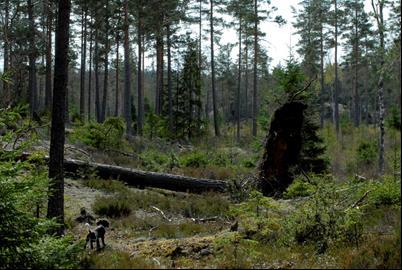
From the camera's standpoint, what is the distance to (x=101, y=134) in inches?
861

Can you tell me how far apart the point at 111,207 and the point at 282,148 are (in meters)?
5.23

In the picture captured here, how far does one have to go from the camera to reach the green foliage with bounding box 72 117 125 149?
21.7 metres

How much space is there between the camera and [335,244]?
718 cm

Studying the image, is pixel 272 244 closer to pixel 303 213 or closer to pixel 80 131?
pixel 303 213

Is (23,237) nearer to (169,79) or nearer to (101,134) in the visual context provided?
(101,134)

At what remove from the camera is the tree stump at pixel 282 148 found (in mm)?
13297

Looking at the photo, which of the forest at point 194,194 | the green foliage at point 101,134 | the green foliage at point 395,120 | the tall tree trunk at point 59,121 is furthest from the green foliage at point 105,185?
the green foliage at point 395,120

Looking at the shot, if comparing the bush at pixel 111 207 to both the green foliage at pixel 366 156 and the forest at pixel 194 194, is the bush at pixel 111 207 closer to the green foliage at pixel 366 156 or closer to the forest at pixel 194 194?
the forest at pixel 194 194

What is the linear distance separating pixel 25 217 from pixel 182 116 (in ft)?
98.5

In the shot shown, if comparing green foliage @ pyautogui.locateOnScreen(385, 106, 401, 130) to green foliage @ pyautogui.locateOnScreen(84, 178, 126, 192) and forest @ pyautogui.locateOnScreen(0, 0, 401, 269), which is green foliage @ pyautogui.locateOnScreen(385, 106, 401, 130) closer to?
forest @ pyautogui.locateOnScreen(0, 0, 401, 269)

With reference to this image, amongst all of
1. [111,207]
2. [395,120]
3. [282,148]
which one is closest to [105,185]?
[111,207]

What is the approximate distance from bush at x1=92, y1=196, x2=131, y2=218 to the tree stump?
13.3ft

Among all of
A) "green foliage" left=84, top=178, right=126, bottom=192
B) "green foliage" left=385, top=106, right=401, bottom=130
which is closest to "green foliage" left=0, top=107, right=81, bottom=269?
"green foliage" left=385, top=106, right=401, bottom=130

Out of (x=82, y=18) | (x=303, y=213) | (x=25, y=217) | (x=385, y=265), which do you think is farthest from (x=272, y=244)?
(x=82, y=18)
